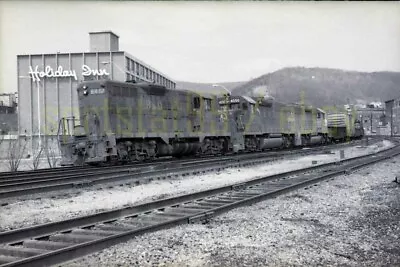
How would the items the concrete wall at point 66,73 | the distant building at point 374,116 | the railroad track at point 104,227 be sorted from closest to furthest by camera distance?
the railroad track at point 104,227 < the concrete wall at point 66,73 < the distant building at point 374,116

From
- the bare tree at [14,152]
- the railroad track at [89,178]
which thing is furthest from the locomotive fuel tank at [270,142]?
the bare tree at [14,152]

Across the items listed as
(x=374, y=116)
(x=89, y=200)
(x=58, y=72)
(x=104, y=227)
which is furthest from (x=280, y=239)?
(x=374, y=116)

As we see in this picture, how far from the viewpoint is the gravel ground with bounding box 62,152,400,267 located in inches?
174

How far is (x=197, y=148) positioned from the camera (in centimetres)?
1856

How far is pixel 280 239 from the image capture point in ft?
17.3

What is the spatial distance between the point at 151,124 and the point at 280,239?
11.1 meters

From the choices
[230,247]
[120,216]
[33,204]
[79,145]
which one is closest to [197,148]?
[79,145]

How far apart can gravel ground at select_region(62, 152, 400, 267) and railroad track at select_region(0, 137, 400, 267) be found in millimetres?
138

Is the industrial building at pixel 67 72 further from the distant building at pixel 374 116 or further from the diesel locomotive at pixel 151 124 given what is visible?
the distant building at pixel 374 116

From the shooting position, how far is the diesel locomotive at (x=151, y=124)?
14.1 m

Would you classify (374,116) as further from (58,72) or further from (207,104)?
(207,104)

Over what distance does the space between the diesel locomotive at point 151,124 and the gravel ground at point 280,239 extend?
7.90 metres

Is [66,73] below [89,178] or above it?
above

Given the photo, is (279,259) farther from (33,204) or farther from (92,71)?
(92,71)
